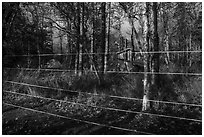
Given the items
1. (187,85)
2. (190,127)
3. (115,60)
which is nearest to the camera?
Answer: (190,127)

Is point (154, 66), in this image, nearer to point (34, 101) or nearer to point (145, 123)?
point (145, 123)

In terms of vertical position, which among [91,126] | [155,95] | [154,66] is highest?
[154,66]

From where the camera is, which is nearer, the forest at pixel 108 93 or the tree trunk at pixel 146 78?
the forest at pixel 108 93

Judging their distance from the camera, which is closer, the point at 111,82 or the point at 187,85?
the point at 187,85

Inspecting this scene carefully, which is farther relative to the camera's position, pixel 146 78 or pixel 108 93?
pixel 108 93

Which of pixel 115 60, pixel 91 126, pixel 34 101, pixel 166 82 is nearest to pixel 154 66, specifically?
pixel 166 82

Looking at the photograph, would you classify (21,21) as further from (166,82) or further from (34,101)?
(166,82)

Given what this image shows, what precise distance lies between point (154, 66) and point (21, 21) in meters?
5.14

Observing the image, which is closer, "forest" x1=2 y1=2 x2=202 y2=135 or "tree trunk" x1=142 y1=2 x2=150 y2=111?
"forest" x1=2 y1=2 x2=202 y2=135

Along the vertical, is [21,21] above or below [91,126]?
above

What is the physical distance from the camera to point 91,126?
3.34 m

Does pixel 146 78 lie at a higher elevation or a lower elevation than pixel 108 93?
higher

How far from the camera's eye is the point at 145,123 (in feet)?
11.1

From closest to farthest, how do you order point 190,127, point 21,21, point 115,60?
point 190,127, point 21,21, point 115,60
